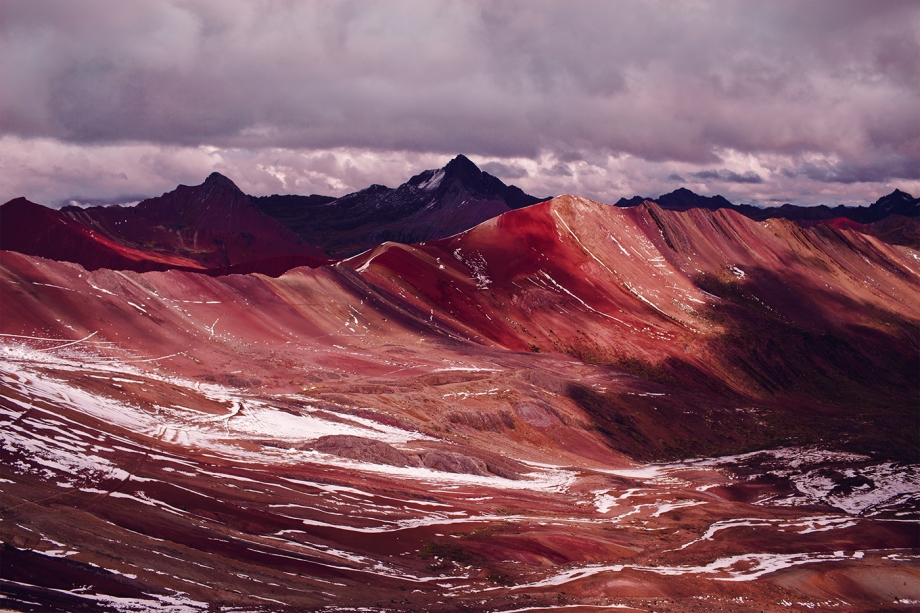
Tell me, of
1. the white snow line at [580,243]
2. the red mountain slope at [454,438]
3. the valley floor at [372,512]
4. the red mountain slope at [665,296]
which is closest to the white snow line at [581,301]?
the red mountain slope at [665,296]

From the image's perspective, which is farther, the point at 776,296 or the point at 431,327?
the point at 776,296

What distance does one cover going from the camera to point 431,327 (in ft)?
297

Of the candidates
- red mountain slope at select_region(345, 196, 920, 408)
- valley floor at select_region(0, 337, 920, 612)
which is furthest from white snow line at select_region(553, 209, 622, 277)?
valley floor at select_region(0, 337, 920, 612)

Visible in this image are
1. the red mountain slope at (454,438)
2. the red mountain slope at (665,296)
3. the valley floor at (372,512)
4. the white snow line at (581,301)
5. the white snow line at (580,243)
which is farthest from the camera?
the white snow line at (580,243)

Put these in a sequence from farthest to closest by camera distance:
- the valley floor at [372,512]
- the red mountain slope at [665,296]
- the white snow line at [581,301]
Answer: the white snow line at [581,301] < the red mountain slope at [665,296] < the valley floor at [372,512]

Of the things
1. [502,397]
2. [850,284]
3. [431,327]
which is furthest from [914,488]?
[850,284]

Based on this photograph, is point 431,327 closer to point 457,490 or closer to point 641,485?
point 641,485

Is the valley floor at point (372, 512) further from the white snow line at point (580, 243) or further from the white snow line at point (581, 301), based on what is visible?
the white snow line at point (580, 243)

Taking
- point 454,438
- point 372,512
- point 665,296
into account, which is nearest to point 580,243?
point 665,296

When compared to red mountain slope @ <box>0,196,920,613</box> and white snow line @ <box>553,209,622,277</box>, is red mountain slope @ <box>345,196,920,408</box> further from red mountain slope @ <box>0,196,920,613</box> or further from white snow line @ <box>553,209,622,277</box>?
red mountain slope @ <box>0,196,920,613</box>

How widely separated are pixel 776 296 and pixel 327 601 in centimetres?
12317

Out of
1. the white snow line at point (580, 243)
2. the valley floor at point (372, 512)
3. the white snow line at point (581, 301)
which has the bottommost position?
the valley floor at point (372, 512)

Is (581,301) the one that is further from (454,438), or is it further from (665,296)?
(454,438)

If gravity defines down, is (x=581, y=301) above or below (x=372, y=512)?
above
